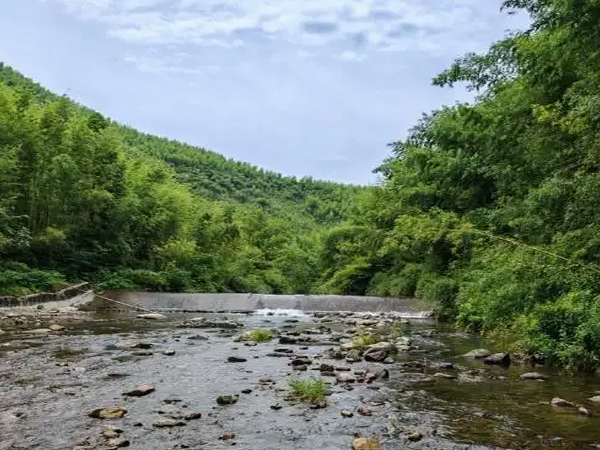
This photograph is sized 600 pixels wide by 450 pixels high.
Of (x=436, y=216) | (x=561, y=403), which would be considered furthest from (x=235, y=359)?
(x=436, y=216)

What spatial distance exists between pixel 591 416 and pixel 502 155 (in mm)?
12827

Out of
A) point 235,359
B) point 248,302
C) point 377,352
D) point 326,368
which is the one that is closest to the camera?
point 326,368

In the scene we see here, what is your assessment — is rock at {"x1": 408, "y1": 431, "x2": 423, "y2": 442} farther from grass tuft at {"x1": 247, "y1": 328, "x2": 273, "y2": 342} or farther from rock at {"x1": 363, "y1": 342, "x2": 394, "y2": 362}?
→ grass tuft at {"x1": 247, "y1": 328, "x2": 273, "y2": 342}

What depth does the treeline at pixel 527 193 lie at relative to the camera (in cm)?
990

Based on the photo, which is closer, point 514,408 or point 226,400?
point 514,408

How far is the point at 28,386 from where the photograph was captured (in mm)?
8367

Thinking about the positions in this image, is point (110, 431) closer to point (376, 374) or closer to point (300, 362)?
point (376, 374)

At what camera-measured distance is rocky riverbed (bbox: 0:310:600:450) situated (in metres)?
6.17

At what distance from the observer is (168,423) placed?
656cm

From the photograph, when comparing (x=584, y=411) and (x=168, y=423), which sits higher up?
(x=584, y=411)

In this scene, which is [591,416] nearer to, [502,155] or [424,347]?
[424,347]

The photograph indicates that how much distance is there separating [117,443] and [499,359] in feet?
25.1

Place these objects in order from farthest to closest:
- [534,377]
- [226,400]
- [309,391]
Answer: [534,377] < [309,391] < [226,400]

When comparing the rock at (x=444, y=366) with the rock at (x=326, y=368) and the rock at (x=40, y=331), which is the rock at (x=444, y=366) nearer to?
the rock at (x=326, y=368)
